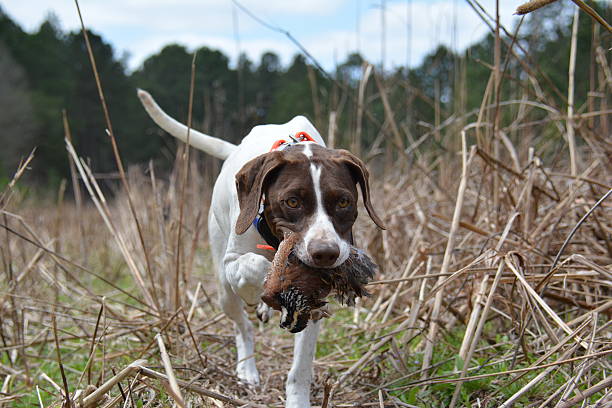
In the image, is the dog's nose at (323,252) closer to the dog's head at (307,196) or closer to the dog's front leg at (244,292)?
the dog's head at (307,196)

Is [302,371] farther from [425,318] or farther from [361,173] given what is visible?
[425,318]

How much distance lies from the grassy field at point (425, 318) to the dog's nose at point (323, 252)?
38 centimetres

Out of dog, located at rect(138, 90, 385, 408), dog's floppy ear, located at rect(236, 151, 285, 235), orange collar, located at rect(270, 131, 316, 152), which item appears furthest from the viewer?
orange collar, located at rect(270, 131, 316, 152)

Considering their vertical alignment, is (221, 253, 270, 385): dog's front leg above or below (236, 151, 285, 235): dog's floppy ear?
below

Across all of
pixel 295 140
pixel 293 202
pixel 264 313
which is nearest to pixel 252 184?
pixel 293 202

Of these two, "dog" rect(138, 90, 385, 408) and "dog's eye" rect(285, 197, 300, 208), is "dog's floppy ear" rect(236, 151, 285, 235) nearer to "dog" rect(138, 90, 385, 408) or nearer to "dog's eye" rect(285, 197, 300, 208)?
"dog" rect(138, 90, 385, 408)

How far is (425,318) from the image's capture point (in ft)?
9.95

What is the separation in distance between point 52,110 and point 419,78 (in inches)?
719

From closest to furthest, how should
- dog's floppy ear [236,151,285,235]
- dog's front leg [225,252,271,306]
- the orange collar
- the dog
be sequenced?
the dog < dog's floppy ear [236,151,285,235] < dog's front leg [225,252,271,306] < the orange collar

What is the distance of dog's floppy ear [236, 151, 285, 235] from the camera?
6.34ft

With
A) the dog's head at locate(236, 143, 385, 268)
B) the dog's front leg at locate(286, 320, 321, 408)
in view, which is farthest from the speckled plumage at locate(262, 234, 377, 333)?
the dog's front leg at locate(286, 320, 321, 408)

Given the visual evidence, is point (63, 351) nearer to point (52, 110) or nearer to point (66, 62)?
point (52, 110)

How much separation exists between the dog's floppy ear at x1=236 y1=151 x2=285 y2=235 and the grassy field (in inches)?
18.3

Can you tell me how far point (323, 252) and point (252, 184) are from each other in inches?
17.4
